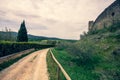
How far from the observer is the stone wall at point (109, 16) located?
1219 inches

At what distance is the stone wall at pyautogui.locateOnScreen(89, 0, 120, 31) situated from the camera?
31.0 meters

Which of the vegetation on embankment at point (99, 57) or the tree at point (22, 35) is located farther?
the tree at point (22, 35)

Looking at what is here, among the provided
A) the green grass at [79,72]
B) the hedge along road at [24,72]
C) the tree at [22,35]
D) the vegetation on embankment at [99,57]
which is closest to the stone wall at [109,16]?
the vegetation on embankment at [99,57]

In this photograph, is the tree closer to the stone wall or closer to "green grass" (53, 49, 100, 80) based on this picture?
the stone wall

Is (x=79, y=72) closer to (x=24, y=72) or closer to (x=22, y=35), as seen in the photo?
(x=24, y=72)

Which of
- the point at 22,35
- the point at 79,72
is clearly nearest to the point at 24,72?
the point at 79,72

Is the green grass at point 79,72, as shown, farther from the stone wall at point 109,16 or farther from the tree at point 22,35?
the tree at point 22,35

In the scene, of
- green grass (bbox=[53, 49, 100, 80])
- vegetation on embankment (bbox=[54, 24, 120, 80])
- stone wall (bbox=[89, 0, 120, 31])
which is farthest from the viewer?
stone wall (bbox=[89, 0, 120, 31])

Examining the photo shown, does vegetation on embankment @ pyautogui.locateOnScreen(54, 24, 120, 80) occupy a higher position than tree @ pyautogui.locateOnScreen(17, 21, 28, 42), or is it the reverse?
tree @ pyautogui.locateOnScreen(17, 21, 28, 42)

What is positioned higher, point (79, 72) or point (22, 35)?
point (22, 35)

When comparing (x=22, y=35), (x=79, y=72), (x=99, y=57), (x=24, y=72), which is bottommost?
(x=79, y=72)

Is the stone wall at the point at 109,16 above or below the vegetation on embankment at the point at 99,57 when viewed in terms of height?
above

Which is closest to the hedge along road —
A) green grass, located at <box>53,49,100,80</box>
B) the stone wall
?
green grass, located at <box>53,49,100,80</box>

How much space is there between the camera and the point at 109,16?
33.3 m
